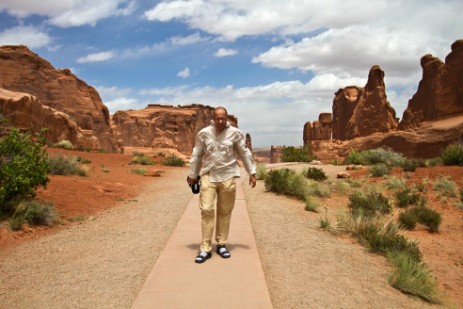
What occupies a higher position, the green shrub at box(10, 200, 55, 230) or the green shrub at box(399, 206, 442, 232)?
the green shrub at box(10, 200, 55, 230)

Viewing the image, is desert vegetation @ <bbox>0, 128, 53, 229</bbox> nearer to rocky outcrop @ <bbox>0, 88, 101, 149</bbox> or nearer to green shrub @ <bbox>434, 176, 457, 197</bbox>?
rocky outcrop @ <bbox>0, 88, 101, 149</bbox>

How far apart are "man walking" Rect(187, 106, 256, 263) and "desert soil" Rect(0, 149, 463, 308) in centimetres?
76

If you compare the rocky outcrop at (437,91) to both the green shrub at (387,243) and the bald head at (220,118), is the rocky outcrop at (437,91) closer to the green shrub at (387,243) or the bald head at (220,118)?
the green shrub at (387,243)

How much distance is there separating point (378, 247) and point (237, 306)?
386 cm

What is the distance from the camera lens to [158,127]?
68.8 metres

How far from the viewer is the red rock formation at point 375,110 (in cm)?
4750

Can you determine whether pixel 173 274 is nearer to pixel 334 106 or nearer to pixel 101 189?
pixel 101 189

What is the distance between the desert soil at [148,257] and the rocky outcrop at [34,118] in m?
12.5

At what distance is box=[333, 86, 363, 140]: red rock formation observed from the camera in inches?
2363

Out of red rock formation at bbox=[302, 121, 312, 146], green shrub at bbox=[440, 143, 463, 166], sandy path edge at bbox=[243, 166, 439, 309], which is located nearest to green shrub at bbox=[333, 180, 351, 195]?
sandy path edge at bbox=[243, 166, 439, 309]

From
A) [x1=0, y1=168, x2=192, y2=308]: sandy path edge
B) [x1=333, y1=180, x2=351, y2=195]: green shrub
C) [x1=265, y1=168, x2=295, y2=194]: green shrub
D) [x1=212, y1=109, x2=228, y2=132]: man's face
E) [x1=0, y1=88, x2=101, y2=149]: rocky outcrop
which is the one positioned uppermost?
[x1=0, y1=88, x2=101, y2=149]: rocky outcrop

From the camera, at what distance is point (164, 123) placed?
6969 centimetres

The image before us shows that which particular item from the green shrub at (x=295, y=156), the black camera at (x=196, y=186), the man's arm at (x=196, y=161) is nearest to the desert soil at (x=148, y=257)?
the black camera at (x=196, y=186)

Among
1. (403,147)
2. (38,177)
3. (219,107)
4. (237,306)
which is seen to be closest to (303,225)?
(219,107)
